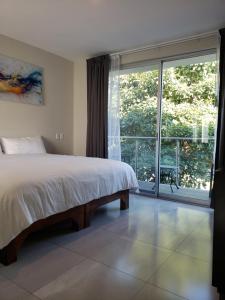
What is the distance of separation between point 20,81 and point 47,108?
678mm

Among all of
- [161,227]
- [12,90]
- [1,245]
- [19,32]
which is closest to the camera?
[1,245]

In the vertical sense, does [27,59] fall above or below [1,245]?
Answer: above

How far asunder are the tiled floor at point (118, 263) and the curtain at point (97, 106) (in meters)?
1.73

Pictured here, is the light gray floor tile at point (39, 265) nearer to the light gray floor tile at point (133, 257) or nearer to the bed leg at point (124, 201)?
the light gray floor tile at point (133, 257)

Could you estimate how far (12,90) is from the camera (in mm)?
3664

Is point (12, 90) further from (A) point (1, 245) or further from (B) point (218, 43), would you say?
(B) point (218, 43)

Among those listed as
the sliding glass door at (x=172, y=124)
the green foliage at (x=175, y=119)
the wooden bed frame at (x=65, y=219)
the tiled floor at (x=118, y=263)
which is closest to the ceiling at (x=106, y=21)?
the sliding glass door at (x=172, y=124)

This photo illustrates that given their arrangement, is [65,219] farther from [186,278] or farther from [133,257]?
[186,278]

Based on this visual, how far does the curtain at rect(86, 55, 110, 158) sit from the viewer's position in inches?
164

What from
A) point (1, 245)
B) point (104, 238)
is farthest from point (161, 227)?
point (1, 245)

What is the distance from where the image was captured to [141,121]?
13.6ft

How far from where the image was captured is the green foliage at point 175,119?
12.0 feet

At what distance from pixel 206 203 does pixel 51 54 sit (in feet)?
12.2

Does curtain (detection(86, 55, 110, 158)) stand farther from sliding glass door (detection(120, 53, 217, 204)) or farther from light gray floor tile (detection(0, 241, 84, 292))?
light gray floor tile (detection(0, 241, 84, 292))
